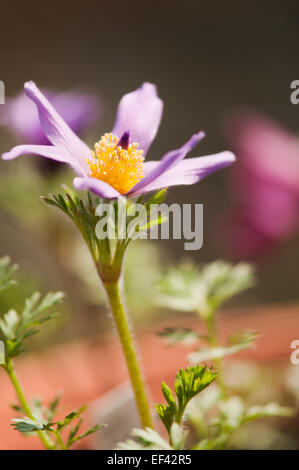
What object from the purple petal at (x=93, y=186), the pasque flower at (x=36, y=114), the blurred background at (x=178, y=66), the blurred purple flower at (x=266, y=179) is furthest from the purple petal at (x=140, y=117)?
the blurred background at (x=178, y=66)

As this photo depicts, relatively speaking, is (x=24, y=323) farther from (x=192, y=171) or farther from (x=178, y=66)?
(x=178, y=66)

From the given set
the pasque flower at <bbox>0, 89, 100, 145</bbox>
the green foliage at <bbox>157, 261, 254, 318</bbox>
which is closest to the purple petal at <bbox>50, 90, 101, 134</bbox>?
the pasque flower at <bbox>0, 89, 100, 145</bbox>

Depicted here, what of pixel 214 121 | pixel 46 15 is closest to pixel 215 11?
pixel 214 121

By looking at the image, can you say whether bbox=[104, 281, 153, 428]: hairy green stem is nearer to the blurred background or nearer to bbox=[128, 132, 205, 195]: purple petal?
bbox=[128, 132, 205, 195]: purple petal

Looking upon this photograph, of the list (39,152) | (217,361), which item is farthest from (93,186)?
(217,361)

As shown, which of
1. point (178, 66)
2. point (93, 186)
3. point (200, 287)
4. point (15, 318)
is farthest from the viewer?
point (178, 66)
